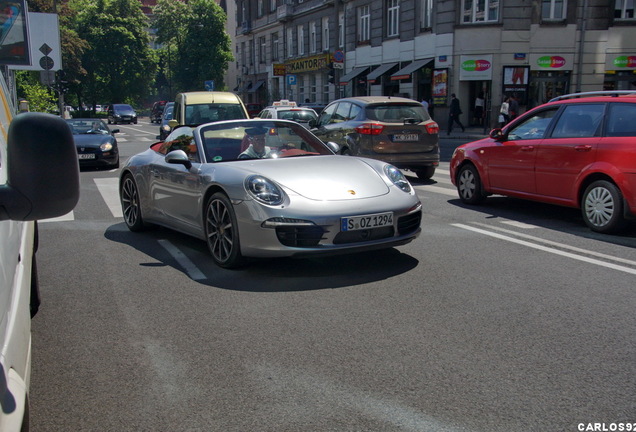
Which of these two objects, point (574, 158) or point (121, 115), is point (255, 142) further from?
point (121, 115)

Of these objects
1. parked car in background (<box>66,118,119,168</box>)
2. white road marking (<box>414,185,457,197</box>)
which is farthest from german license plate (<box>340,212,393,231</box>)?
parked car in background (<box>66,118,119,168</box>)

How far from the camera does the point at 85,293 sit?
5316 mm

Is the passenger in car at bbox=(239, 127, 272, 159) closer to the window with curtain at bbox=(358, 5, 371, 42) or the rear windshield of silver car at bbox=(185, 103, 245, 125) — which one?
the rear windshield of silver car at bbox=(185, 103, 245, 125)

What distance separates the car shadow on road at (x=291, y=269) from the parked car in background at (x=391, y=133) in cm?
578

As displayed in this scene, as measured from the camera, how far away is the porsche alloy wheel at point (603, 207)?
7.32m

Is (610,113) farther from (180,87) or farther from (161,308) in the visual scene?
(180,87)

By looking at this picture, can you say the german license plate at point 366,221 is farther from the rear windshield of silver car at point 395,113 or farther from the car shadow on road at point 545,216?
the rear windshield of silver car at point 395,113

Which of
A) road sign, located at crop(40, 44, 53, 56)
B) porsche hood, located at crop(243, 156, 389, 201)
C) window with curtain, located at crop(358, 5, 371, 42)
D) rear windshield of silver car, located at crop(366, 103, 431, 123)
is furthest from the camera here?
window with curtain, located at crop(358, 5, 371, 42)

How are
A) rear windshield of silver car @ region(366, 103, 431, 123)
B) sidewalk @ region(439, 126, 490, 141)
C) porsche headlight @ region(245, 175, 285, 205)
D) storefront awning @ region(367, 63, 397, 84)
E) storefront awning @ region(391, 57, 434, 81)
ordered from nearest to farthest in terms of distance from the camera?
1. porsche headlight @ region(245, 175, 285, 205)
2. rear windshield of silver car @ region(366, 103, 431, 123)
3. sidewalk @ region(439, 126, 490, 141)
4. storefront awning @ region(391, 57, 434, 81)
5. storefront awning @ region(367, 63, 397, 84)

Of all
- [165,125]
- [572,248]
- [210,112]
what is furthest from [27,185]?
[165,125]

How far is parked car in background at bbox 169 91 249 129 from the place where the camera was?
1547cm

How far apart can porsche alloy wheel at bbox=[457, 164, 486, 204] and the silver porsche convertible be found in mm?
3254

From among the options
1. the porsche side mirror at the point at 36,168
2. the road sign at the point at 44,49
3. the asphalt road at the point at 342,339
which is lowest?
the asphalt road at the point at 342,339

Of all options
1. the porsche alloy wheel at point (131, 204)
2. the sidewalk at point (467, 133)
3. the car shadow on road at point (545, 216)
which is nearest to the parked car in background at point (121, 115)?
the sidewalk at point (467, 133)
